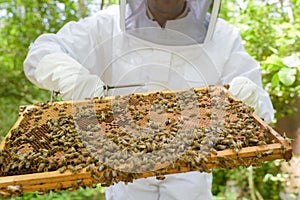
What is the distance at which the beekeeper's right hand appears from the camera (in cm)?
206

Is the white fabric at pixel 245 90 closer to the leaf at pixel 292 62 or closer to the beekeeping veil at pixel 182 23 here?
the beekeeping veil at pixel 182 23

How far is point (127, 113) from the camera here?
73.4 inches

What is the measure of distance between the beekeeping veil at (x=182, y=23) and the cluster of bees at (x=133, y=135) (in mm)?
409

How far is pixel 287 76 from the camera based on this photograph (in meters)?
2.86

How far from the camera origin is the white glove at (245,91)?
7.02 ft

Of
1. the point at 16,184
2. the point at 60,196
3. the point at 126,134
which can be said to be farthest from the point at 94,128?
the point at 60,196

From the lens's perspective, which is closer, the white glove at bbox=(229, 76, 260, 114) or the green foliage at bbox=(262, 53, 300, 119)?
the white glove at bbox=(229, 76, 260, 114)

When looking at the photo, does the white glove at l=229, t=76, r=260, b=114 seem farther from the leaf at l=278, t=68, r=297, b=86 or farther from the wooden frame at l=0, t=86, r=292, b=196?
the leaf at l=278, t=68, r=297, b=86

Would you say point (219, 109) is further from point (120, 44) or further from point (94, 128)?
point (120, 44)

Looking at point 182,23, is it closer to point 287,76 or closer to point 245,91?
point 245,91

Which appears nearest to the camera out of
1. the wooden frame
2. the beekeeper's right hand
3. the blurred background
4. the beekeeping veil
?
the wooden frame

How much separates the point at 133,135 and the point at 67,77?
61cm

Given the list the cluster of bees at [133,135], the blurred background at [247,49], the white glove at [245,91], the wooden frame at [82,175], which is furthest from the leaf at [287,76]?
the wooden frame at [82,175]

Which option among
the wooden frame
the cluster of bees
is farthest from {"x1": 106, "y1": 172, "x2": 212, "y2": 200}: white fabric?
the wooden frame
